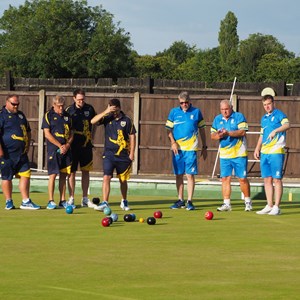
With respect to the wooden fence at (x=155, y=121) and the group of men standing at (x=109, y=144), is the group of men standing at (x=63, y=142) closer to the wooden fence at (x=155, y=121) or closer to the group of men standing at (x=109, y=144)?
the group of men standing at (x=109, y=144)

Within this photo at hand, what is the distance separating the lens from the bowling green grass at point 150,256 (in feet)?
29.0

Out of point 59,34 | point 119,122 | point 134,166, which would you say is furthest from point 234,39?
point 119,122

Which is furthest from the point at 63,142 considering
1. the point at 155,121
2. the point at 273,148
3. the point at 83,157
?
the point at 155,121

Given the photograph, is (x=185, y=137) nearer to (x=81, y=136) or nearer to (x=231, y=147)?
(x=231, y=147)

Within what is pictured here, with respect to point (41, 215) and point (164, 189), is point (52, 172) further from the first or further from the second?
point (164, 189)

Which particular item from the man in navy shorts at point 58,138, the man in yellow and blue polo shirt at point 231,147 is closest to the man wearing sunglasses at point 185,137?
the man in yellow and blue polo shirt at point 231,147

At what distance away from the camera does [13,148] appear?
643 inches

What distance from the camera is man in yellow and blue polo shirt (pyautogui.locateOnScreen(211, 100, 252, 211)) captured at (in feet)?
53.8

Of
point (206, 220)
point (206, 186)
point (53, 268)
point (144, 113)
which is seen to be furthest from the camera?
point (144, 113)

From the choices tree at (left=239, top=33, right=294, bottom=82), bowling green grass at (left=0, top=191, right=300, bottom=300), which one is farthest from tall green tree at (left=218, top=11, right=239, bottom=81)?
bowling green grass at (left=0, top=191, right=300, bottom=300)

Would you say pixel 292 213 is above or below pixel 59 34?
below

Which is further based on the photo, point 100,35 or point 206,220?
point 100,35

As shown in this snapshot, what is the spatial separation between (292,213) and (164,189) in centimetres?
556

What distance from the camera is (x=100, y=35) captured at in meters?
75.5
